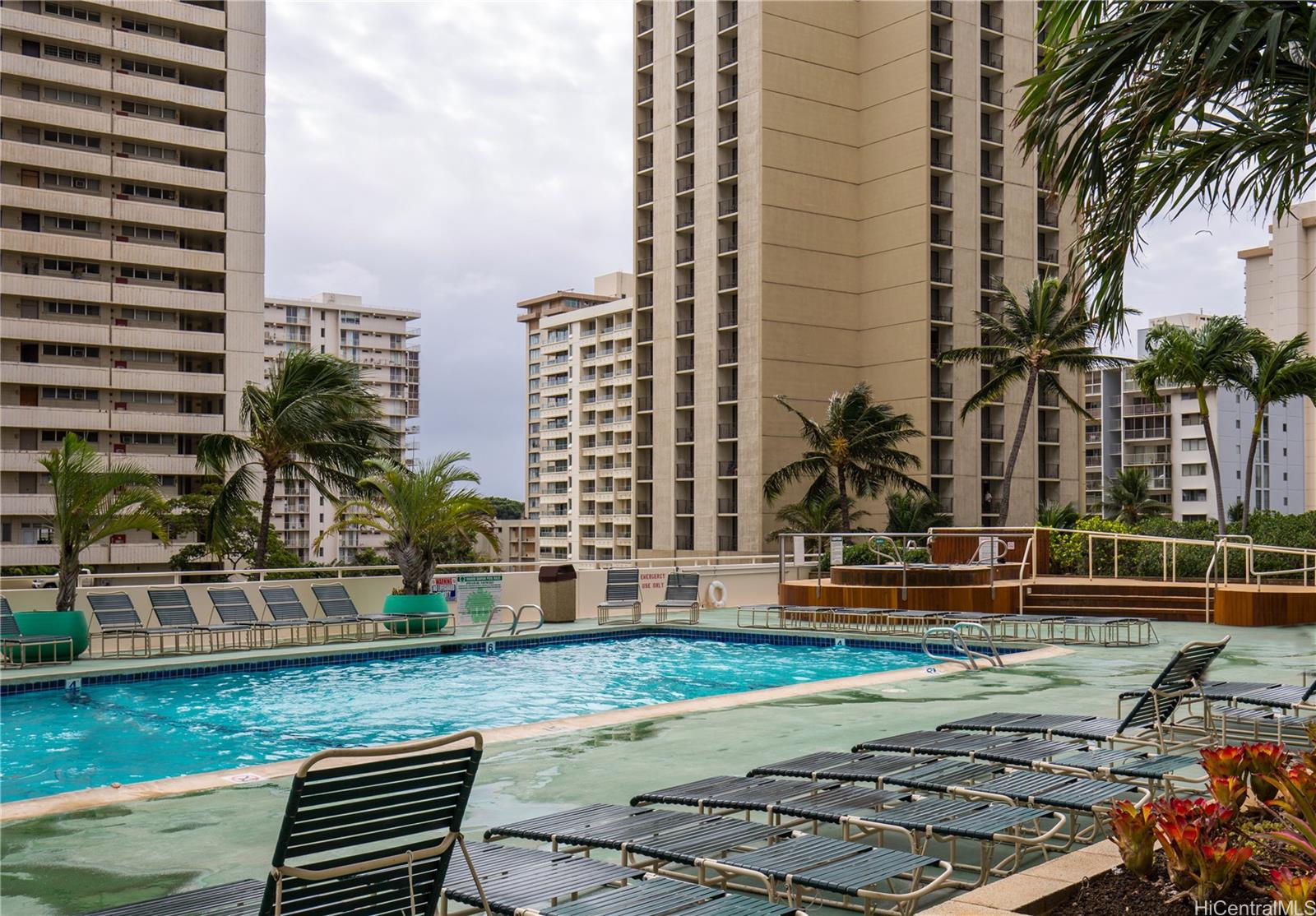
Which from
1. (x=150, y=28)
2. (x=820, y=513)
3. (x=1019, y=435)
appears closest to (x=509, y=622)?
(x=820, y=513)

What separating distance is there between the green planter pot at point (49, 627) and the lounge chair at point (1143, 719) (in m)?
13.0

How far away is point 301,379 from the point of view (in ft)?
84.8

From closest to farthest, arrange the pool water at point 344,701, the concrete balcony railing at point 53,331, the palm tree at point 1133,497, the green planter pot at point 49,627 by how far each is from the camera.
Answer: the pool water at point 344,701 < the green planter pot at point 49,627 < the concrete balcony railing at point 53,331 < the palm tree at point 1133,497

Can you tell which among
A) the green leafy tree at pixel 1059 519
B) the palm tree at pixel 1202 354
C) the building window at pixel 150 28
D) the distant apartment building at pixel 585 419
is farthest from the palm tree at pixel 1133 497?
the building window at pixel 150 28

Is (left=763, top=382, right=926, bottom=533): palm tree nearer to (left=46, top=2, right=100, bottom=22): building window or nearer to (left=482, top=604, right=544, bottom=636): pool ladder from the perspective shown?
(left=482, top=604, right=544, bottom=636): pool ladder

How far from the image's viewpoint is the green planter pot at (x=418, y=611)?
1916cm

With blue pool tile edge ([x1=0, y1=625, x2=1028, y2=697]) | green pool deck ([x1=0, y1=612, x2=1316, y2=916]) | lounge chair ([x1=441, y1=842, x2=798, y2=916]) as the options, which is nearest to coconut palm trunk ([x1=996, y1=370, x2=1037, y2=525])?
blue pool tile edge ([x1=0, y1=625, x2=1028, y2=697])

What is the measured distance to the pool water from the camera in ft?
34.9

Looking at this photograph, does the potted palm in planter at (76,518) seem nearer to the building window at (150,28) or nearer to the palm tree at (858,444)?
the palm tree at (858,444)

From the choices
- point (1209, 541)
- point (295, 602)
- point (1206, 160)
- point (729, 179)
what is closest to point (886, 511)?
point (729, 179)

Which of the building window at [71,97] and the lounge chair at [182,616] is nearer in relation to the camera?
the lounge chair at [182,616]

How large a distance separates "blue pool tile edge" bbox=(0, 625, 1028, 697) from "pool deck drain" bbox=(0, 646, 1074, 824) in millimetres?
2807

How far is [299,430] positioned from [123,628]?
9.31 meters

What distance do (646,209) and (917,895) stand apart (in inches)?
2257
